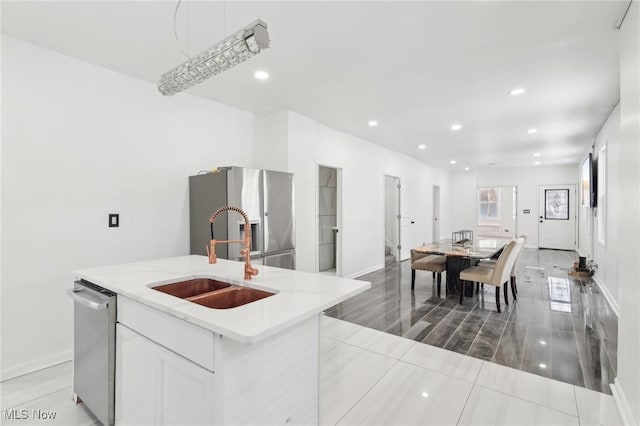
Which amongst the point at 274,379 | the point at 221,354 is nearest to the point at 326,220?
the point at 274,379

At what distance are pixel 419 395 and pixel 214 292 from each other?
157 centimetres

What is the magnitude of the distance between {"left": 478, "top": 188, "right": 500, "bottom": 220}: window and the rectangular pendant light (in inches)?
400

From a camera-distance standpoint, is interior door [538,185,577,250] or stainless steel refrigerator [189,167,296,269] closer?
stainless steel refrigerator [189,167,296,269]

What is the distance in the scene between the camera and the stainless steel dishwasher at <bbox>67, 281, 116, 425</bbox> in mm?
1630

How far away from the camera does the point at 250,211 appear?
328cm

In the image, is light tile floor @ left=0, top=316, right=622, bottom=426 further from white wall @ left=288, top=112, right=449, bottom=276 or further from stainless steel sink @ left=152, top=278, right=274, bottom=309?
white wall @ left=288, top=112, right=449, bottom=276

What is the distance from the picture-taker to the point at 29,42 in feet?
8.04

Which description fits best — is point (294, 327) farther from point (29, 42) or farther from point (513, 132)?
point (513, 132)

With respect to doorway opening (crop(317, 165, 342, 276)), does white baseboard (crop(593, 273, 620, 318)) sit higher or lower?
lower

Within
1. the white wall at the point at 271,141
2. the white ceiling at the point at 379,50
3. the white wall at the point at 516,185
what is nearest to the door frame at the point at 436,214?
the white wall at the point at 516,185

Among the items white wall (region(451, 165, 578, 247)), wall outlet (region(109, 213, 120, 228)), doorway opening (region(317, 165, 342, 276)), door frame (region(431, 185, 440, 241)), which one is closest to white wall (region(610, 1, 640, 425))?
wall outlet (region(109, 213, 120, 228))

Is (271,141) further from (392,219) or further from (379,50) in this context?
(392,219)

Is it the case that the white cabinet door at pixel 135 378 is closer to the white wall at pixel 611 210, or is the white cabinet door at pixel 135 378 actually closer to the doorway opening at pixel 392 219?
the white wall at pixel 611 210

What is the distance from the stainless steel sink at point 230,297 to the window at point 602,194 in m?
5.36
